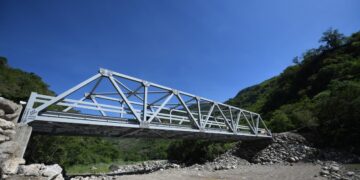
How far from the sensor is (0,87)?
928 inches

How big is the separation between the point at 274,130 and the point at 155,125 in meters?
25.9

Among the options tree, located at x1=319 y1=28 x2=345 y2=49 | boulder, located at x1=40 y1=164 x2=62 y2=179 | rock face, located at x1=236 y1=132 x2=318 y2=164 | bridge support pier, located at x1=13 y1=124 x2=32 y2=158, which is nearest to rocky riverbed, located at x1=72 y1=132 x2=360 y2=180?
rock face, located at x1=236 y1=132 x2=318 y2=164

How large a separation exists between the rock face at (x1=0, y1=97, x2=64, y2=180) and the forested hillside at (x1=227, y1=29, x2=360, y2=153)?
26803 mm

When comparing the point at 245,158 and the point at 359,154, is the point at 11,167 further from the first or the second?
the point at 359,154

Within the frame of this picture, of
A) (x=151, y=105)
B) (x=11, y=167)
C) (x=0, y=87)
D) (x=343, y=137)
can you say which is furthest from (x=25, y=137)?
(x=343, y=137)

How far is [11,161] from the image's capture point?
20.8ft

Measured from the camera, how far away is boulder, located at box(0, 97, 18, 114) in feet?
21.5

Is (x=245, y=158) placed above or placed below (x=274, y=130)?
below

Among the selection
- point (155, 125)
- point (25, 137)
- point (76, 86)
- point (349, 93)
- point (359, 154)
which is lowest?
point (359, 154)

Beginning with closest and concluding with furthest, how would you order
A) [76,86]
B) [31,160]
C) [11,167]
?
1. [11,167]
2. [76,86]
3. [31,160]

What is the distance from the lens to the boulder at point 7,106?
21.5 feet

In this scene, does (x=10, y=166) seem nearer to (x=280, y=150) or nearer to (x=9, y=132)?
(x=9, y=132)

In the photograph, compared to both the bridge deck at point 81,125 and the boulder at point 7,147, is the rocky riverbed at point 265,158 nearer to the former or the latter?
the bridge deck at point 81,125

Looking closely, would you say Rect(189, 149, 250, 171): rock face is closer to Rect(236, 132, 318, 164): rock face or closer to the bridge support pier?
Rect(236, 132, 318, 164): rock face
